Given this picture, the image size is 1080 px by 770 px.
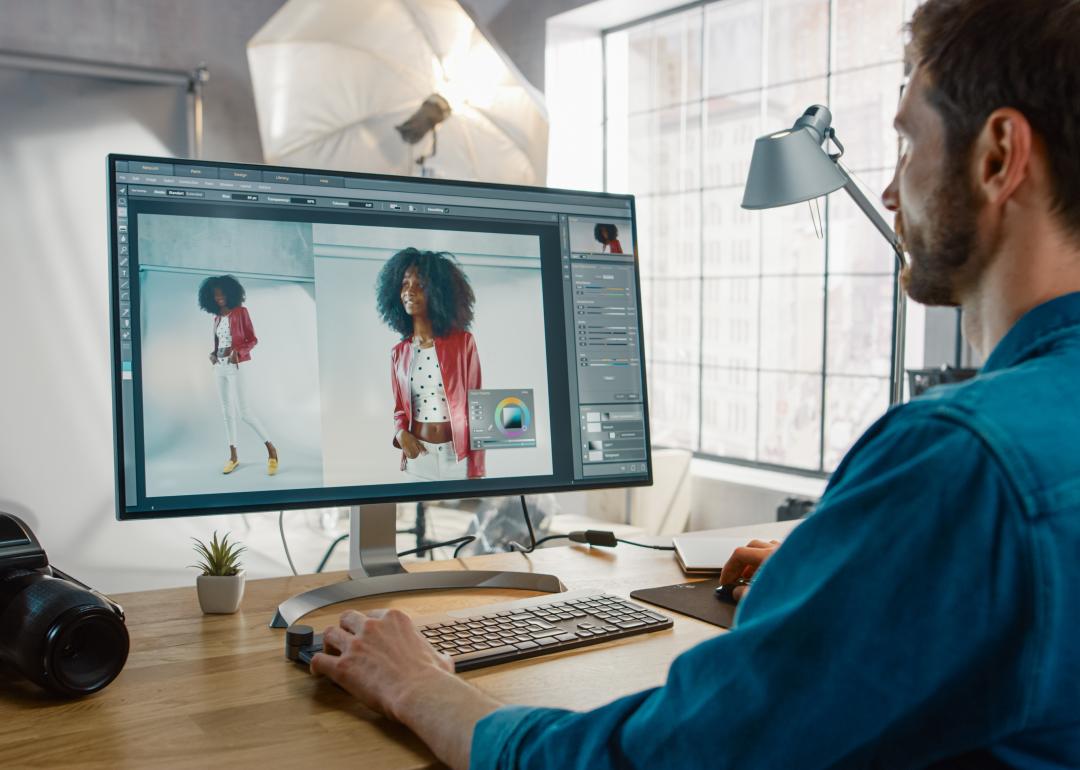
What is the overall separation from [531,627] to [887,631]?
0.57 metres

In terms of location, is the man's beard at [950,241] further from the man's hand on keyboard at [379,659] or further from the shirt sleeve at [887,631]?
the man's hand on keyboard at [379,659]

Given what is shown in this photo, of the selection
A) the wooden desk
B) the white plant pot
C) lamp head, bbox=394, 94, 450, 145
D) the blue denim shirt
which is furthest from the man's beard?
lamp head, bbox=394, 94, 450, 145

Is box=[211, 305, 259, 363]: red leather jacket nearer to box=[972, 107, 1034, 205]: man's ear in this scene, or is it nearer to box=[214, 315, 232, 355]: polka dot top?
box=[214, 315, 232, 355]: polka dot top

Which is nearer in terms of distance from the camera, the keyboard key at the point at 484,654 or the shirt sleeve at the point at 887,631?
the shirt sleeve at the point at 887,631

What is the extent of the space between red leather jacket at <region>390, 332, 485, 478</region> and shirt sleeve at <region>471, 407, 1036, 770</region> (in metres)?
0.67

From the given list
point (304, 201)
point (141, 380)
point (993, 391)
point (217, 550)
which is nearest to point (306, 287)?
point (304, 201)

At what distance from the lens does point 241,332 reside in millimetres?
1141

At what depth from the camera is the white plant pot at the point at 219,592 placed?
3.85ft

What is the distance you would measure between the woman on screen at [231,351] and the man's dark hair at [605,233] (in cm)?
48

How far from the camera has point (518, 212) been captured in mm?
1316

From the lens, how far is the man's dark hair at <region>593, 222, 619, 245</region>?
1366mm

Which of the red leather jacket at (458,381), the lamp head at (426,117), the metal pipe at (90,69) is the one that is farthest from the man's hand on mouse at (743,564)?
the metal pipe at (90,69)

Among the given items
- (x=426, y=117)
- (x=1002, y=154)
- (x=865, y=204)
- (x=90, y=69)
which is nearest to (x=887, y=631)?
(x=1002, y=154)

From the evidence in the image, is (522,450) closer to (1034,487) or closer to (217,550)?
(217,550)
